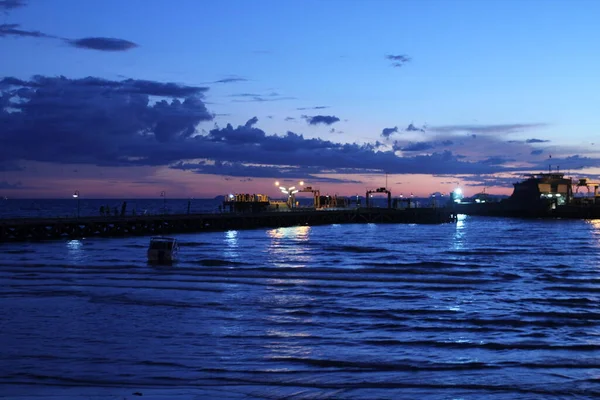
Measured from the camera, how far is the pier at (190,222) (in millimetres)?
63156

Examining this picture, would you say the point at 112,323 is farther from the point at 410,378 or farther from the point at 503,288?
the point at 503,288

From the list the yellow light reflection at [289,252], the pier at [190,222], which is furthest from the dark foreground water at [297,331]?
the pier at [190,222]

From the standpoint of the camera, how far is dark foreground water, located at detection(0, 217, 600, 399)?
15.1m

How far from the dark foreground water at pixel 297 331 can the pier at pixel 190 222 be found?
70.7ft

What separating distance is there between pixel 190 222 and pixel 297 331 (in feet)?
203

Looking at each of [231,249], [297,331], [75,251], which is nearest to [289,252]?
[231,249]

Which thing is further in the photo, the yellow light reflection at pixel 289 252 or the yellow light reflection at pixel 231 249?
the yellow light reflection at pixel 231 249

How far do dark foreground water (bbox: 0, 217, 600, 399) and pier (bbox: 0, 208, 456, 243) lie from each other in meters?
21.6

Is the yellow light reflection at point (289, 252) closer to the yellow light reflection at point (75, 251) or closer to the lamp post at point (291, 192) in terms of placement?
the yellow light reflection at point (75, 251)

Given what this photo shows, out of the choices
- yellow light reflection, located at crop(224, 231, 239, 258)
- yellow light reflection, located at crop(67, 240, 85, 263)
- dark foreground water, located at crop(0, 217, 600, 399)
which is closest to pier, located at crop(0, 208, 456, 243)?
yellow light reflection, located at crop(67, 240, 85, 263)

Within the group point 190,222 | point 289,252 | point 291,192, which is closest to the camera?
point 289,252

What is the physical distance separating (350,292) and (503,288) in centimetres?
764

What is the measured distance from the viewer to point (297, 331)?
69.9 ft

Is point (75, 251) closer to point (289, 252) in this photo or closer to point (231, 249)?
point (231, 249)
